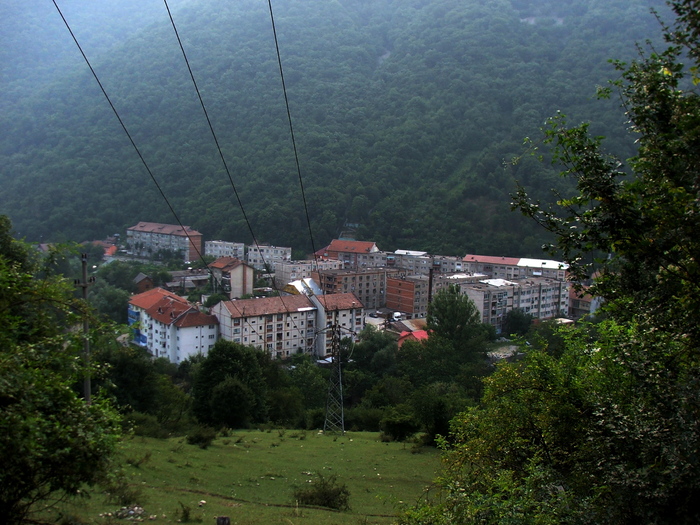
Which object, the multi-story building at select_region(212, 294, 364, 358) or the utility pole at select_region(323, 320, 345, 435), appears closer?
the utility pole at select_region(323, 320, 345, 435)

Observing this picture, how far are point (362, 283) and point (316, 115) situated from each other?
6707 cm

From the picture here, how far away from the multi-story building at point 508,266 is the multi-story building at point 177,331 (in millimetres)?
38177

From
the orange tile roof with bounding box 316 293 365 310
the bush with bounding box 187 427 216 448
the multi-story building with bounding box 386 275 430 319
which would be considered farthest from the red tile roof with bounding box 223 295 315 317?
the bush with bounding box 187 427 216 448

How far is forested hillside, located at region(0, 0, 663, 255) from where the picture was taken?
86812mm

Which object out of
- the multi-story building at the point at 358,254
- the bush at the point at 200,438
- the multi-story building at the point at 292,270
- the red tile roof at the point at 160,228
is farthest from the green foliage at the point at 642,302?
the red tile roof at the point at 160,228

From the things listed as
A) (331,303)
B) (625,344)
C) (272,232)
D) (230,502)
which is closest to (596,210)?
(625,344)

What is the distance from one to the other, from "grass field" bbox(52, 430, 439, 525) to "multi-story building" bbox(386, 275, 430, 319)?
1540 inches

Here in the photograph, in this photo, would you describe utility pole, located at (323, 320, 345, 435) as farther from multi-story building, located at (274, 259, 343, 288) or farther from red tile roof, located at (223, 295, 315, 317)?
multi-story building, located at (274, 259, 343, 288)

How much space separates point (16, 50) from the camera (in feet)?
502

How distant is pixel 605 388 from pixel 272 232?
76878 millimetres

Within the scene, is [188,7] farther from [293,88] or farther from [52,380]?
[52,380]

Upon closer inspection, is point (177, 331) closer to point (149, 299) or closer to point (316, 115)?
point (149, 299)

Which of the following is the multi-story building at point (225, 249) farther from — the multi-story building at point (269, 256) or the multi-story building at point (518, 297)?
the multi-story building at point (518, 297)

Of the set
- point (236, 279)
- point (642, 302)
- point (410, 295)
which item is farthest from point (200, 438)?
point (236, 279)
